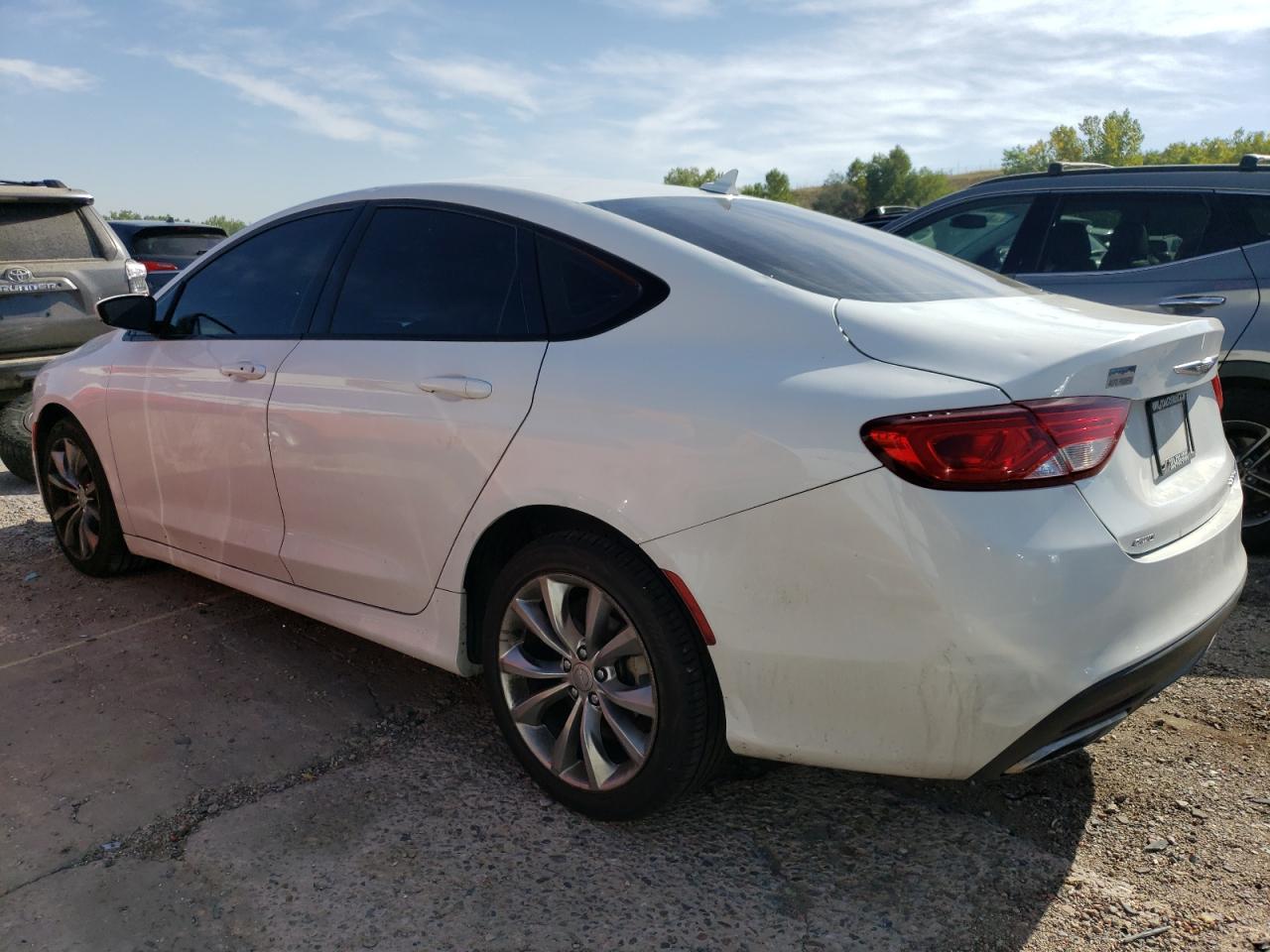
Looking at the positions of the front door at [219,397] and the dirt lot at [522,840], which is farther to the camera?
the front door at [219,397]

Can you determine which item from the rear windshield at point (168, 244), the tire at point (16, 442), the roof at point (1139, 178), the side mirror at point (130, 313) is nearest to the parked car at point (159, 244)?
the rear windshield at point (168, 244)

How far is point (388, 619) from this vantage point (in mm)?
3150

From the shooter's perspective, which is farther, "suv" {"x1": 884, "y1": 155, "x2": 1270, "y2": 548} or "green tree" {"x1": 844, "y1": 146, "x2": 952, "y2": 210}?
"green tree" {"x1": 844, "y1": 146, "x2": 952, "y2": 210}

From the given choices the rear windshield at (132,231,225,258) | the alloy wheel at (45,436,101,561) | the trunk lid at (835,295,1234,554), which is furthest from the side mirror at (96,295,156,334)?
the rear windshield at (132,231,225,258)

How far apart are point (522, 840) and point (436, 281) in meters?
1.60

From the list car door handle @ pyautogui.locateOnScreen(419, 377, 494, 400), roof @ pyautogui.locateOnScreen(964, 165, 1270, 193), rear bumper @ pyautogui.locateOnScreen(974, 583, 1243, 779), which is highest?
roof @ pyautogui.locateOnScreen(964, 165, 1270, 193)

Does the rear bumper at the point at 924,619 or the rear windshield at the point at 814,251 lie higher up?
the rear windshield at the point at 814,251

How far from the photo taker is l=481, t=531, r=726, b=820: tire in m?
2.44

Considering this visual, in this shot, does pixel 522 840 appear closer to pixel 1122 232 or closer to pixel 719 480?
pixel 719 480

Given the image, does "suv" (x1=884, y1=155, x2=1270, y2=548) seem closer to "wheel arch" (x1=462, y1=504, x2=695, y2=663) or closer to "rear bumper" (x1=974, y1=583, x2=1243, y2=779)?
"rear bumper" (x1=974, y1=583, x2=1243, y2=779)

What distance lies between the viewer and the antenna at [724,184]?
11.6 ft

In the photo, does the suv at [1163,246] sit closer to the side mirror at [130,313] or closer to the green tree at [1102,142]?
the side mirror at [130,313]

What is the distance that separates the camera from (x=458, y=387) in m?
2.82

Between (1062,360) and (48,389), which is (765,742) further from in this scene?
(48,389)
